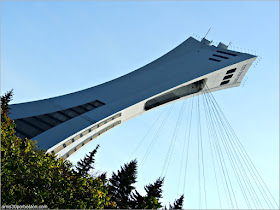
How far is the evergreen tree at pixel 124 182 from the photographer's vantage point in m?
29.9

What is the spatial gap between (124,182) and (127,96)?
493 inches

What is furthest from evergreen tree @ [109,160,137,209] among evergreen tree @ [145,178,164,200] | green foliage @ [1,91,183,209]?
green foliage @ [1,91,183,209]

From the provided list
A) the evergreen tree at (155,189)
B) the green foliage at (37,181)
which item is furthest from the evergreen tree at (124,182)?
the green foliage at (37,181)

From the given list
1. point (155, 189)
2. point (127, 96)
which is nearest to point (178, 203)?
point (155, 189)

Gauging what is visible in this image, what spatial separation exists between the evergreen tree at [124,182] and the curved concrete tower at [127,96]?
5898 mm

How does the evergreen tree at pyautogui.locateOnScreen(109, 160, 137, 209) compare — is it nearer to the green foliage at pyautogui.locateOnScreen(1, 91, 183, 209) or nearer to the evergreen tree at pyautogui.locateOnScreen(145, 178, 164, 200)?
the evergreen tree at pyautogui.locateOnScreen(145, 178, 164, 200)

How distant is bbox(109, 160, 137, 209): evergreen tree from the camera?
29905 mm

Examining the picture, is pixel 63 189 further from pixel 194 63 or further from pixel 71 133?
pixel 194 63

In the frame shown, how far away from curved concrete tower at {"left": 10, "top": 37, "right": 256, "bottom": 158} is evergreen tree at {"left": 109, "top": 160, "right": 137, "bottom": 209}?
5898 mm

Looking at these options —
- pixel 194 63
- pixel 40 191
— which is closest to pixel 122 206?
pixel 40 191

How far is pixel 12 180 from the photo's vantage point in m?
13.8

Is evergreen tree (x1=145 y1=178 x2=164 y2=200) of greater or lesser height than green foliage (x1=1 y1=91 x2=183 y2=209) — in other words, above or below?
above

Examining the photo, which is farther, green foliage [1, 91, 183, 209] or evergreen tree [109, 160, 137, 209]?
evergreen tree [109, 160, 137, 209]

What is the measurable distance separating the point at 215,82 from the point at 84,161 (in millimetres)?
26230
